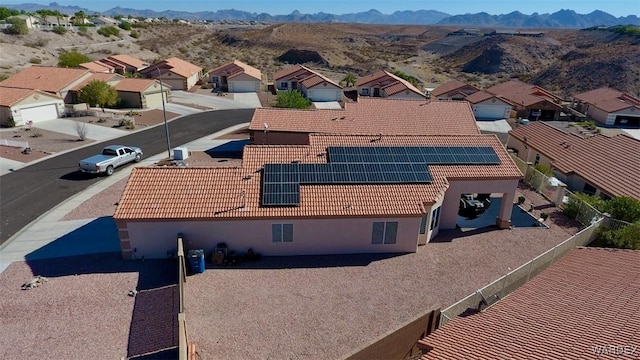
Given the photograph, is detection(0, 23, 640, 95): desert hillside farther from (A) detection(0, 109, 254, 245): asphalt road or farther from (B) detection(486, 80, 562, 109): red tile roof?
(A) detection(0, 109, 254, 245): asphalt road

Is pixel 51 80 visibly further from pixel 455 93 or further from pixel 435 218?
pixel 455 93

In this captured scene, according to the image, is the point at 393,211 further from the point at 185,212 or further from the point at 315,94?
the point at 315,94

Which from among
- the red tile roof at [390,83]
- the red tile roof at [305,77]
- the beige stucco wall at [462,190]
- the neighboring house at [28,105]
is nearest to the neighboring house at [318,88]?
the red tile roof at [305,77]

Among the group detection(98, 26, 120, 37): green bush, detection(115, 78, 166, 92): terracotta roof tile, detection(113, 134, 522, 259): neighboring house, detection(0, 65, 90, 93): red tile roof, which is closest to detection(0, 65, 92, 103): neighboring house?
detection(0, 65, 90, 93): red tile roof

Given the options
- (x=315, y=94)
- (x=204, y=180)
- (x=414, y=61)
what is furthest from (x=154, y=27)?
(x=204, y=180)

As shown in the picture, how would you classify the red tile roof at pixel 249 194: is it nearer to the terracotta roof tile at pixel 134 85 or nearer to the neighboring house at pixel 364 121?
the neighboring house at pixel 364 121

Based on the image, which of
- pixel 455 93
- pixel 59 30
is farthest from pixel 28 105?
pixel 59 30

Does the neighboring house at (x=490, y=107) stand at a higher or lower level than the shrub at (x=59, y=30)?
lower
